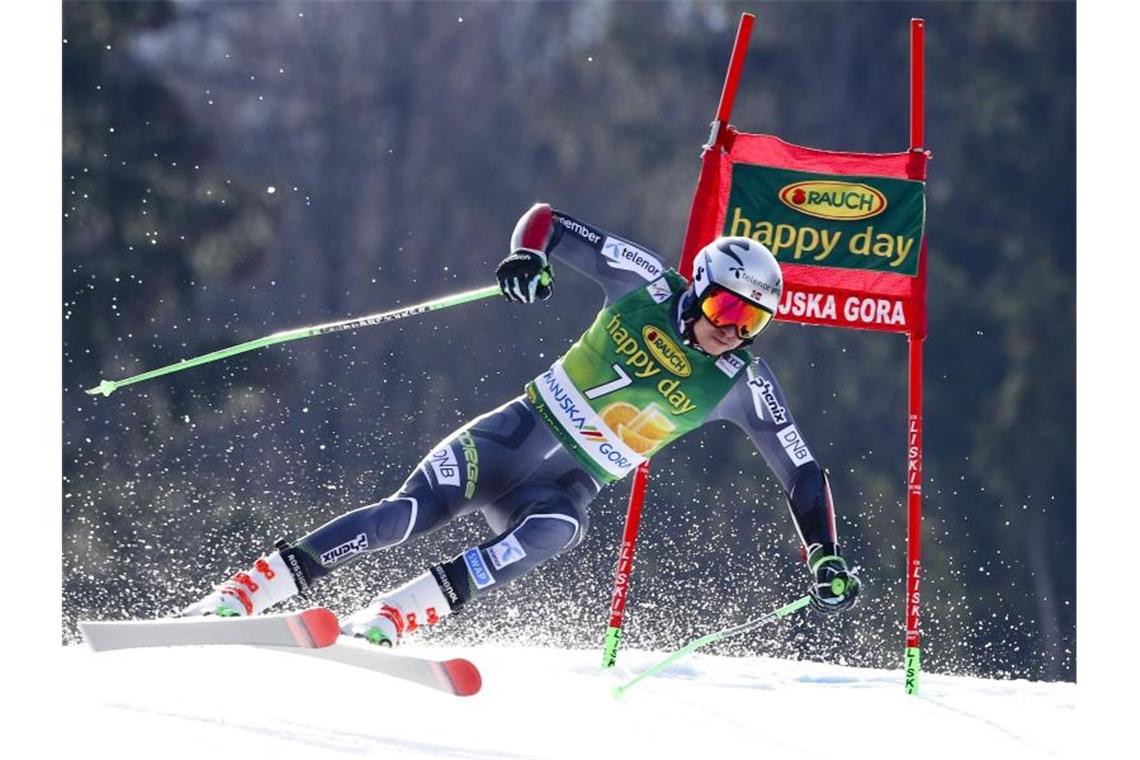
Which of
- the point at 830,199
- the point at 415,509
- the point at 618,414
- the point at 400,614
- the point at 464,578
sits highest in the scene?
the point at 830,199

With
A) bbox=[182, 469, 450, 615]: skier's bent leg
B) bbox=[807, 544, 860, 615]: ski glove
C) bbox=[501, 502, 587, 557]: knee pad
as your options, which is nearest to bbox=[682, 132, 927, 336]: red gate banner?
bbox=[807, 544, 860, 615]: ski glove

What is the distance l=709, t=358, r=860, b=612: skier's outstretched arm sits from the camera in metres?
6.04

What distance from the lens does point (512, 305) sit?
2239 cm

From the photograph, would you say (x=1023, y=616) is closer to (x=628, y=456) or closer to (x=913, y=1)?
(x=913, y=1)

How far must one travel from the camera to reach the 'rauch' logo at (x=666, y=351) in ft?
19.7

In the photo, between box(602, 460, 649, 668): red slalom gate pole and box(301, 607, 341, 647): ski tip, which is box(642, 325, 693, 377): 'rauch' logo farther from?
box(301, 607, 341, 647): ski tip

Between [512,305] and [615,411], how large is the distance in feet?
53.8

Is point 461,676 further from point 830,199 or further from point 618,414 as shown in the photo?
point 830,199

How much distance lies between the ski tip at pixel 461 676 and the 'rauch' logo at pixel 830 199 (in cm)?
269

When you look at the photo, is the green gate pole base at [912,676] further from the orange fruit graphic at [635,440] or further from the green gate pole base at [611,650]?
the orange fruit graphic at [635,440]

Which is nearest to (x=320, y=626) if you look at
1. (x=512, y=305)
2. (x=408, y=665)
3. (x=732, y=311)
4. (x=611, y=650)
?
(x=408, y=665)

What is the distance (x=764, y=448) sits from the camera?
6117 mm

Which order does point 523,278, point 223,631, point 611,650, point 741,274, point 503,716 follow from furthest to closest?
point 611,650 < point 523,278 < point 741,274 < point 503,716 < point 223,631
